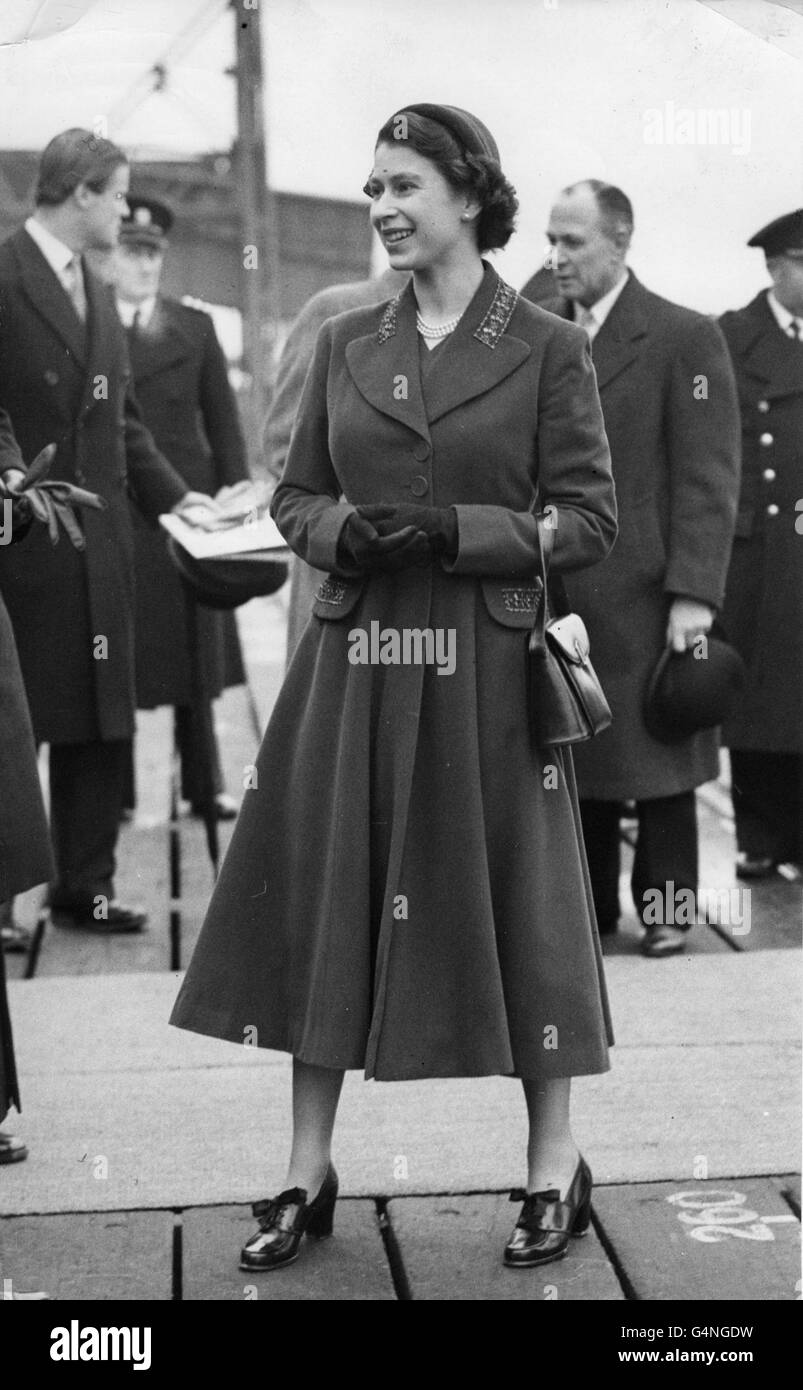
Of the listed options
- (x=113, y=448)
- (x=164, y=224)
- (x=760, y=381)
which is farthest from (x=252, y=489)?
(x=164, y=224)

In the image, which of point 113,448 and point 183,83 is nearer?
point 183,83

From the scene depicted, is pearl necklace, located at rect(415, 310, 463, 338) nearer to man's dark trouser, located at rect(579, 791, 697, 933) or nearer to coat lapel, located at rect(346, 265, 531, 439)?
coat lapel, located at rect(346, 265, 531, 439)

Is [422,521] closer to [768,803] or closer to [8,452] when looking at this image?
[8,452]

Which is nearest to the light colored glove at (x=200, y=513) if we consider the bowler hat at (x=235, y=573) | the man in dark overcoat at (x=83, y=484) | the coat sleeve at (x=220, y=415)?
the man in dark overcoat at (x=83, y=484)

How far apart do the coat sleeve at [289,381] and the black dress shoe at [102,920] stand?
1.57 m

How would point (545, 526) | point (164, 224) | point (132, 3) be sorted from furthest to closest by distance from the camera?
point (164, 224) → point (132, 3) → point (545, 526)

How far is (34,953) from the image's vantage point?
5.99 m

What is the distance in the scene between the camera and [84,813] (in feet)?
20.3

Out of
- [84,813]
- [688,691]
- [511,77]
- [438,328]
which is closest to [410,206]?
[438,328]

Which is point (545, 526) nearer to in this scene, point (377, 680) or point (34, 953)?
point (377, 680)

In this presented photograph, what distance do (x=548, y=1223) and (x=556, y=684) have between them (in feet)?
3.02

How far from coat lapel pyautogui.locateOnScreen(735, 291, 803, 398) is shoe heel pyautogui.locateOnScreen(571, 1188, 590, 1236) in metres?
3.48

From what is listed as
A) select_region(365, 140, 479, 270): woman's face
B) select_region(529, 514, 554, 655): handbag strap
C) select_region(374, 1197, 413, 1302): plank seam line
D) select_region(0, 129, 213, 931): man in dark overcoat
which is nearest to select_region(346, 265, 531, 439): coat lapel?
select_region(365, 140, 479, 270): woman's face

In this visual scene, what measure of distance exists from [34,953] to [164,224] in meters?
3.11
